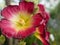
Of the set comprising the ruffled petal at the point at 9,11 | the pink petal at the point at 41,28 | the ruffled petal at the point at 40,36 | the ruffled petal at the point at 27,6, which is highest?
the ruffled petal at the point at 27,6

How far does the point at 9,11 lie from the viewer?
1.46 feet

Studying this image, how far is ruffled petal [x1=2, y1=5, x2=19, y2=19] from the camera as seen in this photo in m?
0.44

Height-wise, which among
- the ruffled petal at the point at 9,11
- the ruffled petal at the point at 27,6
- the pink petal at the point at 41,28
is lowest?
the pink petal at the point at 41,28

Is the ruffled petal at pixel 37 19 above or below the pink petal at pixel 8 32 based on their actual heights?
above

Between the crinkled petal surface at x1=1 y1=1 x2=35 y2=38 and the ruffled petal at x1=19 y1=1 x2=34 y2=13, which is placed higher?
the ruffled petal at x1=19 y1=1 x2=34 y2=13

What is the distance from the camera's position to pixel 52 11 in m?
2.67

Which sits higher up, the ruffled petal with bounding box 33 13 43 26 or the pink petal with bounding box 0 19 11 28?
the ruffled petal with bounding box 33 13 43 26

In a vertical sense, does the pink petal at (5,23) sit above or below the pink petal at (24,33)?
above

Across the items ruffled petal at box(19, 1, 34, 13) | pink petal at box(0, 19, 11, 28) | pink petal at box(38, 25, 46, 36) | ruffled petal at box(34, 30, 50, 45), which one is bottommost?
ruffled petal at box(34, 30, 50, 45)

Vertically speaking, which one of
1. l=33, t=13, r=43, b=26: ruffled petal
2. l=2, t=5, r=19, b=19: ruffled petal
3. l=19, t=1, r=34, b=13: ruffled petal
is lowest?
l=33, t=13, r=43, b=26: ruffled petal

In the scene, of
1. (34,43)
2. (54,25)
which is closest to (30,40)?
(34,43)

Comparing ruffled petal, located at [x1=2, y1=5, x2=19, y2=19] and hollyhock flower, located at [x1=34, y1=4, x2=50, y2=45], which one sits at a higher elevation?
ruffled petal, located at [x1=2, y1=5, x2=19, y2=19]

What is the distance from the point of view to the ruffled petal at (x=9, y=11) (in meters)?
0.44

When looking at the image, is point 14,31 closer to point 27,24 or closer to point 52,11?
point 27,24
